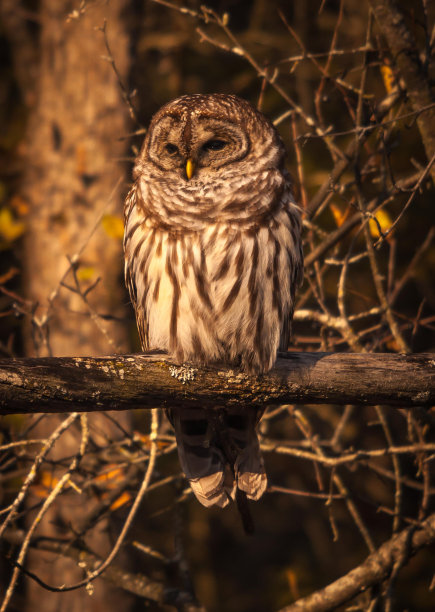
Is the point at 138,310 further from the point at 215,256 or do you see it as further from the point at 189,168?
the point at 189,168

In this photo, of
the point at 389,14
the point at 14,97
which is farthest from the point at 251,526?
the point at 14,97

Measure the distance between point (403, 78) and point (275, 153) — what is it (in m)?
0.74

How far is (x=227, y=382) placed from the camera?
297cm

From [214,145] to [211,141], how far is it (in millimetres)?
32

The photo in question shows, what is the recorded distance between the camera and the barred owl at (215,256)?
331 centimetres

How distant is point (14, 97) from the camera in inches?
285

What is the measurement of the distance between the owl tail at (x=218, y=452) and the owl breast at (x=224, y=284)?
44cm

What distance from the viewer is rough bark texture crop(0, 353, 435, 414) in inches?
98.3

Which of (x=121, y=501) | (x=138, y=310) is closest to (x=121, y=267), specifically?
(x=138, y=310)

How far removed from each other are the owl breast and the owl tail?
44cm

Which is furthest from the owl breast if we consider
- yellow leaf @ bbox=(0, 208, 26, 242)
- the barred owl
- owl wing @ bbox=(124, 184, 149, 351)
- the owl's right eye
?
yellow leaf @ bbox=(0, 208, 26, 242)

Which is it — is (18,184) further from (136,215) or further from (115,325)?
(136,215)

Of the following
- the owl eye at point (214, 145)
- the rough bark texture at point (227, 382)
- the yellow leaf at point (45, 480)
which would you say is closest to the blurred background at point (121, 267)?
the yellow leaf at point (45, 480)

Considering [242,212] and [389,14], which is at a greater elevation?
[389,14]
